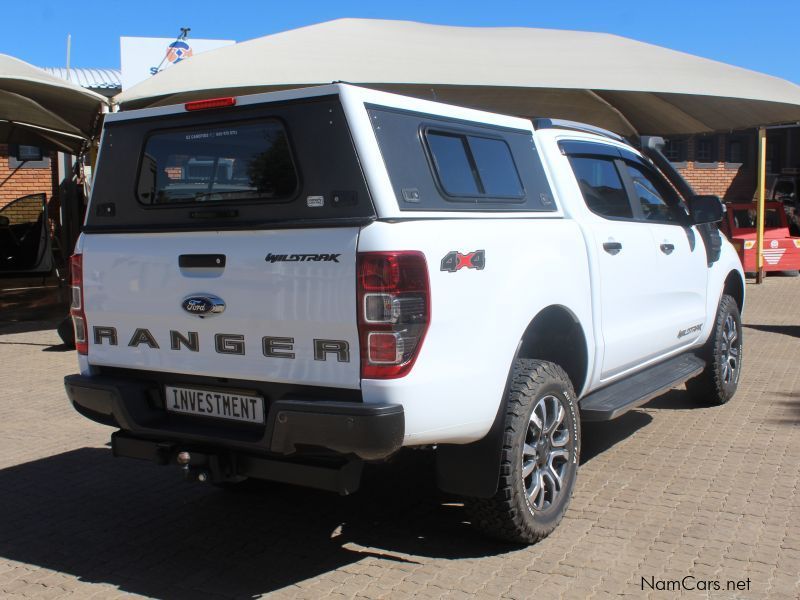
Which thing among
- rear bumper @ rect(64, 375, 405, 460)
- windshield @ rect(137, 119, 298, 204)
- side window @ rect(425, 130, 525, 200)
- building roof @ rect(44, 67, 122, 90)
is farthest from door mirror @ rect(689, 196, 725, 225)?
building roof @ rect(44, 67, 122, 90)

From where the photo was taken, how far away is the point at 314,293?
132 inches

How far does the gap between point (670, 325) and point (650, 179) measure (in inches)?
38.9

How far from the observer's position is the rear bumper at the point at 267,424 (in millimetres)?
3217

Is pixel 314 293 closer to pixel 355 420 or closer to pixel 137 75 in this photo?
pixel 355 420

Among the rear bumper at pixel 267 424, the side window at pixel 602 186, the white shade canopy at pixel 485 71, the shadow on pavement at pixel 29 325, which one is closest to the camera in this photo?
the rear bumper at pixel 267 424

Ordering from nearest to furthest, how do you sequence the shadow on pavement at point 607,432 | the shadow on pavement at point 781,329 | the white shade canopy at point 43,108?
1. the shadow on pavement at point 607,432
2. the white shade canopy at point 43,108
3. the shadow on pavement at point 781,329

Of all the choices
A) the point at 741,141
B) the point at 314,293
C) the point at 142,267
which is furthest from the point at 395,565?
the point at 741,141

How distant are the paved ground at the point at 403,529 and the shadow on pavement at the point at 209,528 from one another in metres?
0.01

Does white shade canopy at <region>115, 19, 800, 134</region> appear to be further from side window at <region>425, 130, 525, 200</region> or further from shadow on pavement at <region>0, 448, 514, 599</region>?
shadow on pavement at <region>0, 448, 514, 599</region>

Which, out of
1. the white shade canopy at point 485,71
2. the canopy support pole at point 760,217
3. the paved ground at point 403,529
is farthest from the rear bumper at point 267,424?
the canopy support pole at point 760,217

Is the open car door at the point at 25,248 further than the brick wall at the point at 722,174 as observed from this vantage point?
No

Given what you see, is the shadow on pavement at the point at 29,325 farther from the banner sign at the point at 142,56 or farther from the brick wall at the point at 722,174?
the brick wall at the point at 722,174

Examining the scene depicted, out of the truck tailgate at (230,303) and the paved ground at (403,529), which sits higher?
the truck tailgate at (230,303)

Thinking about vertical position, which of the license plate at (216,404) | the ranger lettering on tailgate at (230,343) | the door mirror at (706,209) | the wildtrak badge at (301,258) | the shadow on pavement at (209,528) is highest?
the door mirror at (706,209)
